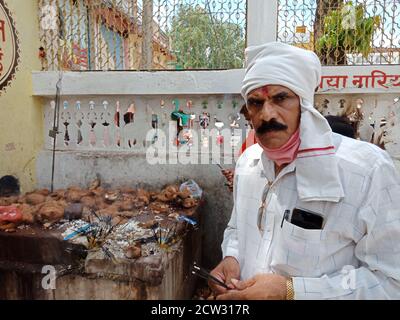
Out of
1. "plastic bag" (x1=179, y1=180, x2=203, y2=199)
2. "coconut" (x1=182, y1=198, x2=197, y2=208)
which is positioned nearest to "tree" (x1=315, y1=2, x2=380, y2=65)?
"plastic bag" (x1=179, y1=180, x2=203, y2=199)

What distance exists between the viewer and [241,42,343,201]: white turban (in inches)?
47.0

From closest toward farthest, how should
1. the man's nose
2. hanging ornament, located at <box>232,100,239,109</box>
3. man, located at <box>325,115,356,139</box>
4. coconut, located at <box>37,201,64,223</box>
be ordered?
the man's nose
coconut, located at <box>37,201,64,223</box>
man, located at <box>325,115,356,139</box>
hanging ornament, located at <box>232,100,239,109</box>

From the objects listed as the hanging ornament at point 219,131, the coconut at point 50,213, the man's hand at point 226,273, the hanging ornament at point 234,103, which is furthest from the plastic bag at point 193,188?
the man's hand at point 226,273

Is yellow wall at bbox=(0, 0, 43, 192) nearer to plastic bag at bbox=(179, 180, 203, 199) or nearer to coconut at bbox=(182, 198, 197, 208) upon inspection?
plastic bag at bbox=(179, 180, 203, 199)

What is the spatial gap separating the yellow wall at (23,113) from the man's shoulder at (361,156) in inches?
136

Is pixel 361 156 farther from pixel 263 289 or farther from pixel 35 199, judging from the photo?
pixel 35 199

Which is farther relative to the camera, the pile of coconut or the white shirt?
the pile of coconut

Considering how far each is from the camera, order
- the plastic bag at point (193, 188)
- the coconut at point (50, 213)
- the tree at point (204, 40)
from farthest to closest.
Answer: the tree at point (204, 40)
the plastic bag at point (193, 188)
the coconut at point (50, 213)

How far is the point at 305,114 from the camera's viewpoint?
1.29 meters

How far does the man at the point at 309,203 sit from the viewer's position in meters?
1.15

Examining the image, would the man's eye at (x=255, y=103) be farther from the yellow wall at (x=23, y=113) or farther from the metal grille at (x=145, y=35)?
the yellow wall at (x=23, y=113)
